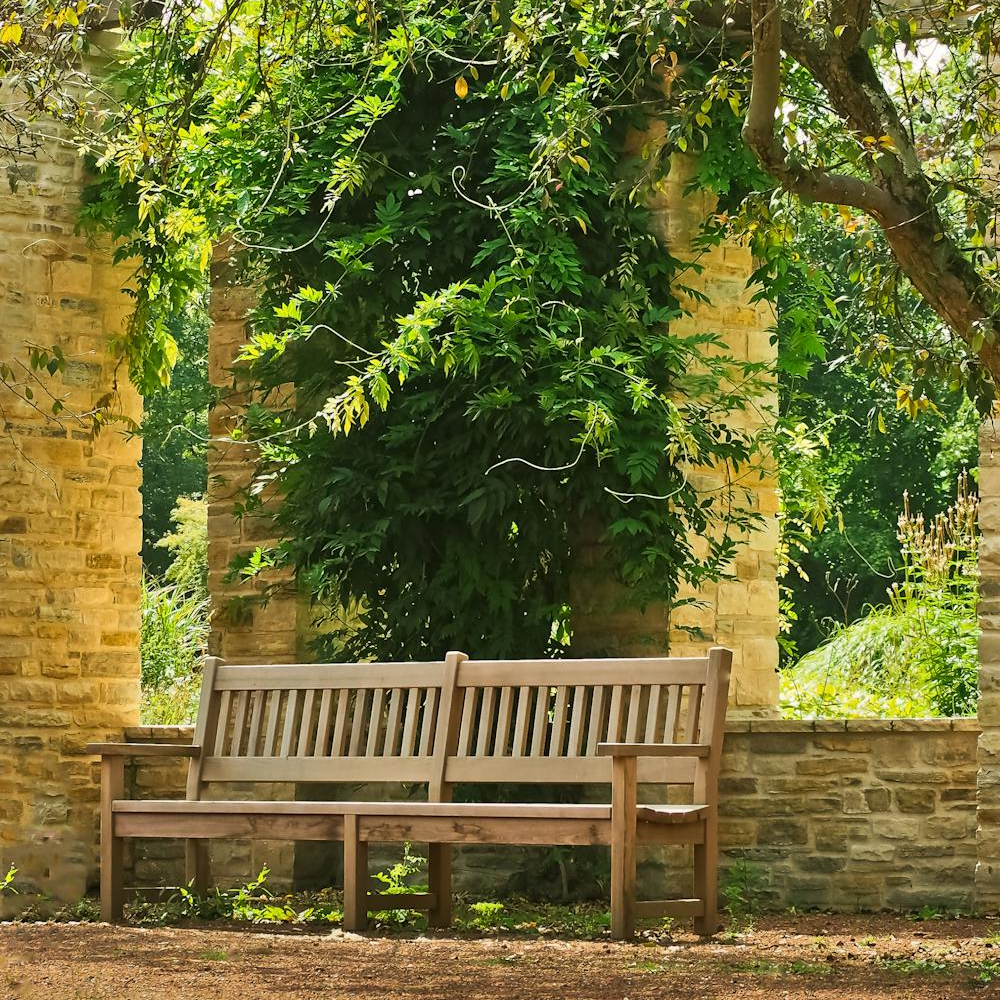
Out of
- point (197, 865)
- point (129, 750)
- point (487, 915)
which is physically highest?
point (129, 750)

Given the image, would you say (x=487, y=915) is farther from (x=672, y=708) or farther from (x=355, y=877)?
(x=672, y=708)

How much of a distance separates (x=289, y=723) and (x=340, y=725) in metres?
0.23

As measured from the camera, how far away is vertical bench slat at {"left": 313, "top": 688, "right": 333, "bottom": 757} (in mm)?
6017

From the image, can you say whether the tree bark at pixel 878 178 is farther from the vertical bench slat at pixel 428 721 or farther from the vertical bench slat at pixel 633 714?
the vertical bench slat at pixel 428 721

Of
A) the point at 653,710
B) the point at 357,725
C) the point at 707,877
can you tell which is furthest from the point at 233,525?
the point at 707,877

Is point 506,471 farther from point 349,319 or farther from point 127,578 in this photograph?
point 127,578

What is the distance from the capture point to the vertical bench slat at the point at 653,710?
546 centimetres

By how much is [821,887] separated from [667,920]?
878 mm

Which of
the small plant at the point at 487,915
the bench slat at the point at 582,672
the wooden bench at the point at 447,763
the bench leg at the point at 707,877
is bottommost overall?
the small plant at the point at 487,915

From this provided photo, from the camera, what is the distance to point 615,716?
18.2 ft

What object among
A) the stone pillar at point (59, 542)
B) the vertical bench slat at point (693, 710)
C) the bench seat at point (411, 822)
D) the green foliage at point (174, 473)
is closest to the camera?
the bench seat at point (411, 822)

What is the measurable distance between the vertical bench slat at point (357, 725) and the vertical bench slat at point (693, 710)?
128cm

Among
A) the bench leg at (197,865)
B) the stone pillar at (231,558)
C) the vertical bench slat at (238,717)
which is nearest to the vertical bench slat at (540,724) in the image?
the vertical bench slat at (238,717)

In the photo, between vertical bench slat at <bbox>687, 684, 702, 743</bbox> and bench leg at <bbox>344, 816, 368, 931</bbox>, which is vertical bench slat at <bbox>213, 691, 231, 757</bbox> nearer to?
bench leg at <bbox>344, 816, 368, 931</bbox>
